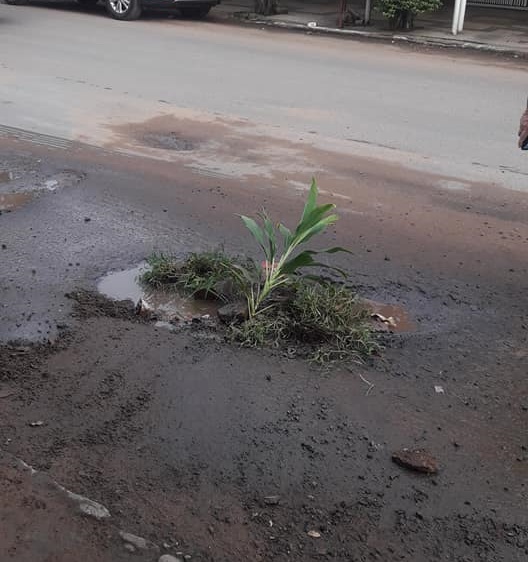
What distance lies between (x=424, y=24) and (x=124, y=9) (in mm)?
6585

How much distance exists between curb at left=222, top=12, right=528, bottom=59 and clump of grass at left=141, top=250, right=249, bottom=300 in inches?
430

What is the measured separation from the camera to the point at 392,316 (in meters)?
5.01

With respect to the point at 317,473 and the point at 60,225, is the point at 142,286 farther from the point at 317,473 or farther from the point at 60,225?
the point at 317,473

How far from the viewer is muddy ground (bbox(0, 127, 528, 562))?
312 centimetres

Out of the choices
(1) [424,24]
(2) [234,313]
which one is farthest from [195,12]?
(2) [234,313]

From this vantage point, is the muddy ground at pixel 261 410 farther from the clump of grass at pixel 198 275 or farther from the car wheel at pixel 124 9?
A: the car wheel at pixel 124 9

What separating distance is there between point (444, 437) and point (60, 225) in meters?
3.66

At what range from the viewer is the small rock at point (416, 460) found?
355 centimetres

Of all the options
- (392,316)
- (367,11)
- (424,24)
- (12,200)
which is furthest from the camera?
(424,24)

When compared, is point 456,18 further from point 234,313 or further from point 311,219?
point 234,313

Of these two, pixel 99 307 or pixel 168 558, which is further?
pixel 99 307

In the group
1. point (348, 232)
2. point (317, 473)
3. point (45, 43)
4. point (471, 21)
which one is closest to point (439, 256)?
point (348, 232)

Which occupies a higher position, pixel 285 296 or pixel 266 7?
pixel 266 7

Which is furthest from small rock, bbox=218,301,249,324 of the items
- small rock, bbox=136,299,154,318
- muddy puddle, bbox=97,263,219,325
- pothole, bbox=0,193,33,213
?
pothole, bbox=0,193,33,213
